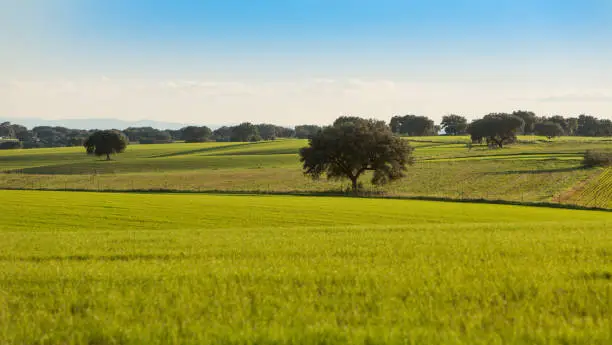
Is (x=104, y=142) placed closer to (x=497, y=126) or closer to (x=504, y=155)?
(x=504, y=155)

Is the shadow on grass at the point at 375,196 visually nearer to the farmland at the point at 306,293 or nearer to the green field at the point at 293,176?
the green field at the point at 293,176

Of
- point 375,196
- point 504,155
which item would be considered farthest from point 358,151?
point 504,155

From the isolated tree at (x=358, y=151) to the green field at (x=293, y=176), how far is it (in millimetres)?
2939

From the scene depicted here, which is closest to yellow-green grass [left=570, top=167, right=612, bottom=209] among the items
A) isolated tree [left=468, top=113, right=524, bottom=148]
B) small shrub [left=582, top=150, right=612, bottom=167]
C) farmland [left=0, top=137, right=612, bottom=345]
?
small shrub [left=582, top=150, right=612, bottom=167]

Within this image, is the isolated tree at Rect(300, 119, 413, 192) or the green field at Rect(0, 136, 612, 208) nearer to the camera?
the green field at Rect(0, 136, 612, 208)

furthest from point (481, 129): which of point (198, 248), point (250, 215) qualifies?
point (198, 248)

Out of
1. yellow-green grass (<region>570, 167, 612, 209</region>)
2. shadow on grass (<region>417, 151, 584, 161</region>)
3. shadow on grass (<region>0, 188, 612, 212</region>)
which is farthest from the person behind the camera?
shadow on grass (<region>417, 151, 584, 161</region>)

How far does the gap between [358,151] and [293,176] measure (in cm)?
2610

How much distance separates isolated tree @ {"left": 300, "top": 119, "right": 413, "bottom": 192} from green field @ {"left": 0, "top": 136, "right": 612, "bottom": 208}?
294cm

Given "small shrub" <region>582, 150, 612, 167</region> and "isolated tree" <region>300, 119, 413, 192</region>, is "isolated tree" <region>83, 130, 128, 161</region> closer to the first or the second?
"isolated tree" <region>300, 119, 413, 192</region>

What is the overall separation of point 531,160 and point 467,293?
108 meters

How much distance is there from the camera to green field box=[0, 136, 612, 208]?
63531mm

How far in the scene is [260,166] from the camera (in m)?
114

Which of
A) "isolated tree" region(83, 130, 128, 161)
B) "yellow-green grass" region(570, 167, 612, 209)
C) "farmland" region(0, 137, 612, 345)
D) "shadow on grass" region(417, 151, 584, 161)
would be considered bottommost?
"yellow-green grass" region(570, 167, 612, 209)
